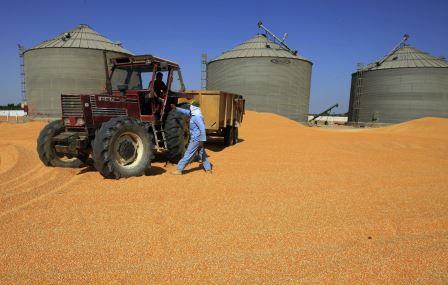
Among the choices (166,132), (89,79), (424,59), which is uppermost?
(424,59)

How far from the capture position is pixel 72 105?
6844 mm

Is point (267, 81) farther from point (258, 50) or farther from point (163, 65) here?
point (163, 65)

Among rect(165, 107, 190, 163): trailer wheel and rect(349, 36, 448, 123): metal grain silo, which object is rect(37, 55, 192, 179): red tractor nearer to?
rect(165, 107, 190, 163): trailer wheel

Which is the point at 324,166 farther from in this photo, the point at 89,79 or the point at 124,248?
the point at 89,79

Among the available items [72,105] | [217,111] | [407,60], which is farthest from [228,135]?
[407,60]

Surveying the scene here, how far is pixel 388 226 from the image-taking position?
4254mm

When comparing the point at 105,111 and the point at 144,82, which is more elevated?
the point at 144,82

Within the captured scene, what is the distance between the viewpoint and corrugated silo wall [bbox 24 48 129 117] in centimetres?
2825

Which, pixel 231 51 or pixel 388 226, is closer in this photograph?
pixel 388 226

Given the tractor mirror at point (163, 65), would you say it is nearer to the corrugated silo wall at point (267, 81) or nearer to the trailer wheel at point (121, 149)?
the trailer wheel at point (121, 149)

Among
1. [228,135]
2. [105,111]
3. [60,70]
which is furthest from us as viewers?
[60,70]

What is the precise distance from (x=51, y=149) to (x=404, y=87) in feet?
109

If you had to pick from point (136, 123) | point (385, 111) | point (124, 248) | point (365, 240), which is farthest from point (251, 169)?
point (385, 111)

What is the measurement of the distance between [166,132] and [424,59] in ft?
110
